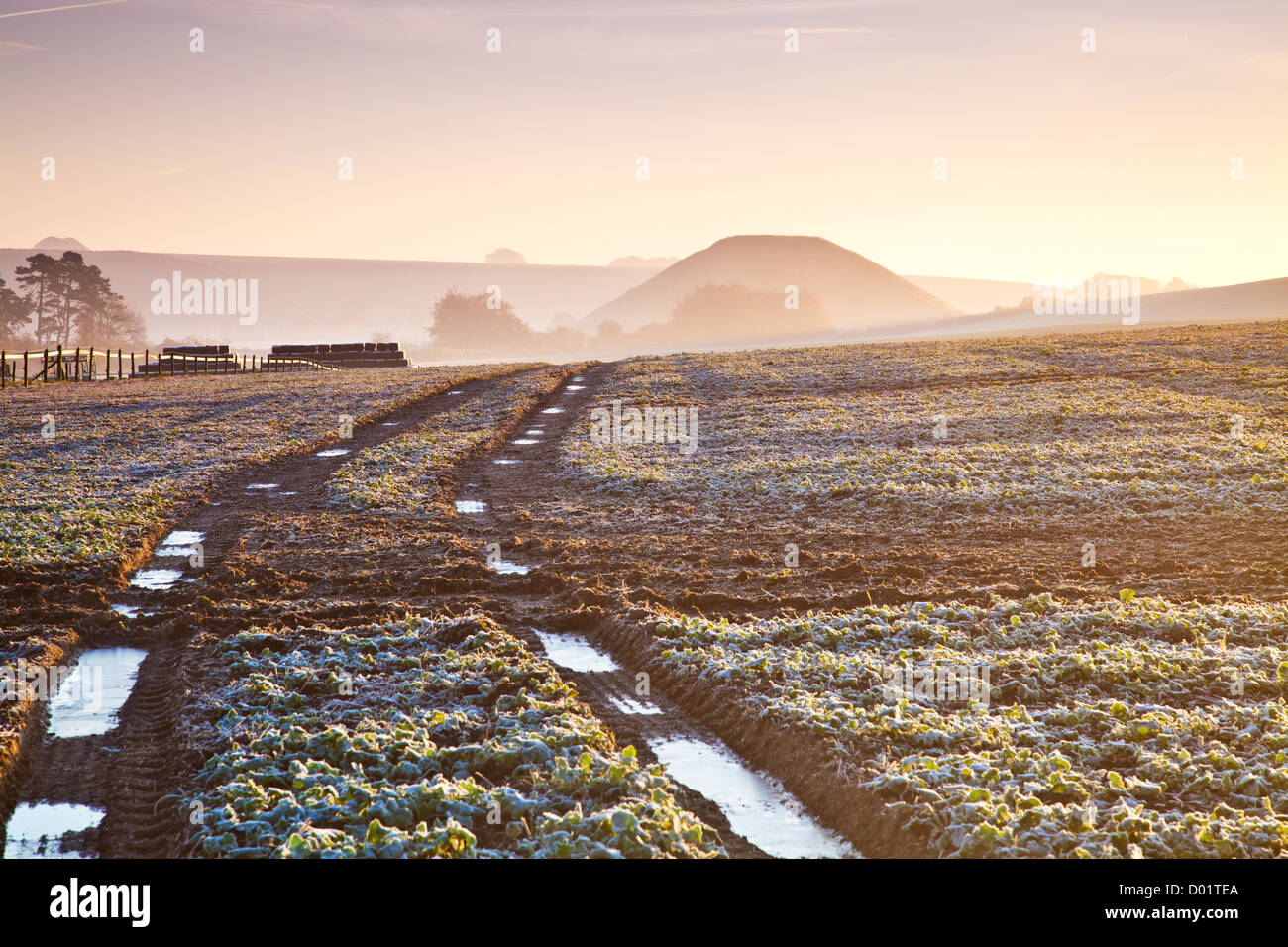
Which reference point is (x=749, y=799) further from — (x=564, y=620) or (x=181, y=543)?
(x=181, y=543)

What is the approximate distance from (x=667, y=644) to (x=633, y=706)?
1.58 meters

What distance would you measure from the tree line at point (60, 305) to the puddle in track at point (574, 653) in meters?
136

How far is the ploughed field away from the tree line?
123707 mm

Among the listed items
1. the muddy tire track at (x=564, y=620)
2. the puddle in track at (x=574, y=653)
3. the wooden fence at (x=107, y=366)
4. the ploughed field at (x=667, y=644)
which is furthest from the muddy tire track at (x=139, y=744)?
the wooden fence at (x=107, y=366)

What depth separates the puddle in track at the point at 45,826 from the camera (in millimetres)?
6816

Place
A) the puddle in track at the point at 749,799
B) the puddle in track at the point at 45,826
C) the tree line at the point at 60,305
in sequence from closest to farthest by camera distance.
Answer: the puddle in track at the point at 45,826, the puddle in track at the point at 749,799, the tree line at the point at 60,305

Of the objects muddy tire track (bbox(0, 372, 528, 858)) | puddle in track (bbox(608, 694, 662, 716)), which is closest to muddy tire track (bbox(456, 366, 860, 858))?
puddle in track (bbox(608, 694, 662, 716))

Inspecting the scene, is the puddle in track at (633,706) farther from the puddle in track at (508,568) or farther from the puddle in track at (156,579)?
the puddle in track at (156,579)

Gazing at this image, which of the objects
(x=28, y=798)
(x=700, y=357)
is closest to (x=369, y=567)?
(x=28, y=798)
